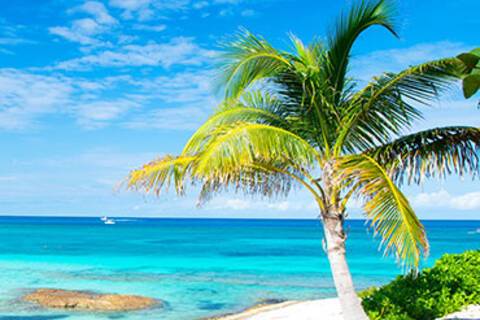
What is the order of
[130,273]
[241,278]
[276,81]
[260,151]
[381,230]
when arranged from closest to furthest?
1. [381,230]
2. [260,151]
3. [276,81]
4. [241,278]
5. [130,273]

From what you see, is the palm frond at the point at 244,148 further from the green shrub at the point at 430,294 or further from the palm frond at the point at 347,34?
the green shrub at the point at 430,294

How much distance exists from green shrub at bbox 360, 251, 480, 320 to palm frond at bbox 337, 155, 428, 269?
10.9ft

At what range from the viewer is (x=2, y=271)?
29.9m

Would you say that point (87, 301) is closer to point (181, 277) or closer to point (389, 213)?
point (181, 277)

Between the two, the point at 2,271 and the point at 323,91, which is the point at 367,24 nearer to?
the point at 323,91

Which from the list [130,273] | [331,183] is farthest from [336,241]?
[130,273]

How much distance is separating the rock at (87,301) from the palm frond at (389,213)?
13.2 metres

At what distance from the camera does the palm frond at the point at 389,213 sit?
6023 millimetres

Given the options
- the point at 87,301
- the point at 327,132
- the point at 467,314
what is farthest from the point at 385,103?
the point at 87,301

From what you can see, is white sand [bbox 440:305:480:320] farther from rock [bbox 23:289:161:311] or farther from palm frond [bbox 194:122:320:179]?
rock [bbox 23:289:161:311]

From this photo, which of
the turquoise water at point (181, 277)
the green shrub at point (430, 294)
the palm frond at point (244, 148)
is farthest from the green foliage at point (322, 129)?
the turquoise water at point (181, 277)

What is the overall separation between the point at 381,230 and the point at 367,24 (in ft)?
9.08

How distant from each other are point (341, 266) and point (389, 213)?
1.25 metres

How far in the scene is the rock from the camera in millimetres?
18156
